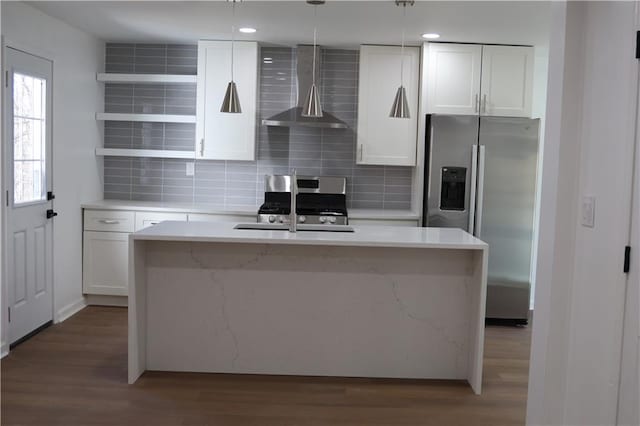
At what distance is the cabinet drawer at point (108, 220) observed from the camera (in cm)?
564

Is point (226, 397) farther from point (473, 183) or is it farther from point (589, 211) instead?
point (473, 183)

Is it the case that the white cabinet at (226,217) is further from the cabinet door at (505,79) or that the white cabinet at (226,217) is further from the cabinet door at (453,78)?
the cabinet door at (505,79)

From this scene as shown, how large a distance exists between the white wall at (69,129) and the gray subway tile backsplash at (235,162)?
26cm

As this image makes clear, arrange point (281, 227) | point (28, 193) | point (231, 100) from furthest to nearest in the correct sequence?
1. point (28, 193)
2. point (281, 227)
3. point (231, 100)

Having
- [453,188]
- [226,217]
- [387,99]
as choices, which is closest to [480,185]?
[453,188]

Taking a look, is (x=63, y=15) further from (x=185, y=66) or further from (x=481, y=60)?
(x=481, y=60)

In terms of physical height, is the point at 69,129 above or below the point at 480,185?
above

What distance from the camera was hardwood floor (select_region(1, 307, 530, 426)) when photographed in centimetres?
344

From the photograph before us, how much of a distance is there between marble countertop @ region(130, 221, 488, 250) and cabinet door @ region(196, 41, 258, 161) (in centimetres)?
181

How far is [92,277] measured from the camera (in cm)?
572

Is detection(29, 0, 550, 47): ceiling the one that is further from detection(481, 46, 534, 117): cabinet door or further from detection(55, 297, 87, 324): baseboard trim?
detection(55, 297, 87, 324): baseboard trim

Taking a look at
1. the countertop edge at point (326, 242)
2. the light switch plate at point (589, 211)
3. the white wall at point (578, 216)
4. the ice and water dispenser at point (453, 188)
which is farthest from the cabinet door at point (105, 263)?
the light switch plate at point (589, 211)

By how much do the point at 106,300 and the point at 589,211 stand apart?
4.45m

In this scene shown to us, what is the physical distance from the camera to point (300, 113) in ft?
19.0
